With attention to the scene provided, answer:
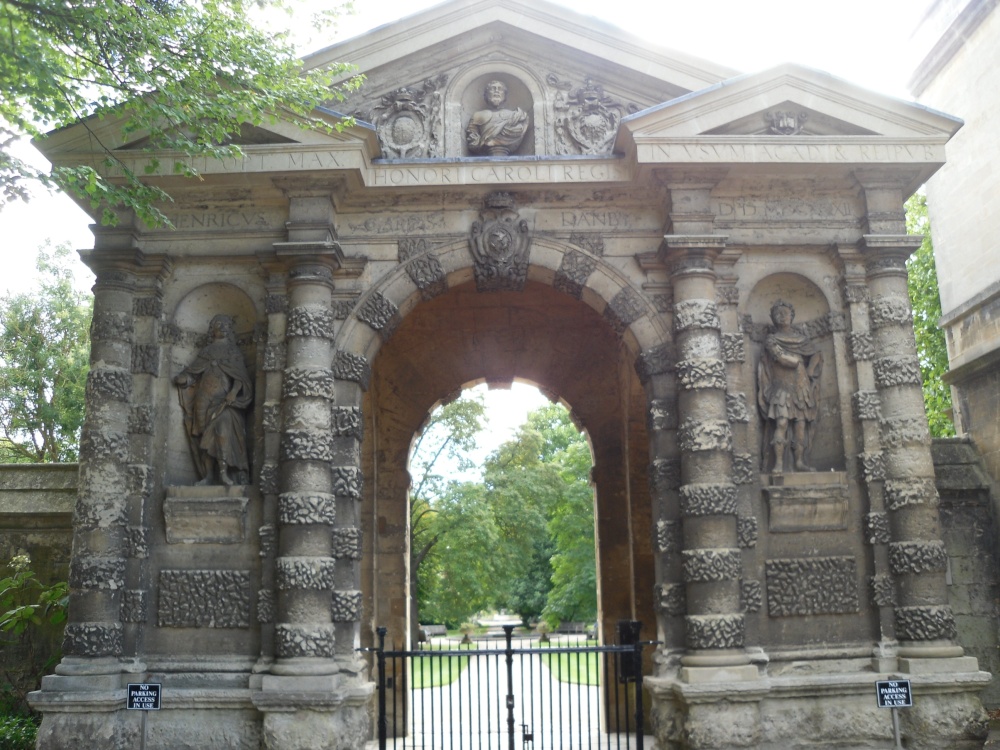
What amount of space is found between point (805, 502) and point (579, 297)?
3.74 metres

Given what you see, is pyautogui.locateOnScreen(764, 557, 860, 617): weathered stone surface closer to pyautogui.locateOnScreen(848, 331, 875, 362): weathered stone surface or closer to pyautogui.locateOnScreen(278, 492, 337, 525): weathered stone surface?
pyautogui.locateOnScreen(848, 331, 875, 362): weathered stone surface

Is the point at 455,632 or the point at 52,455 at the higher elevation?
the point at 52,455

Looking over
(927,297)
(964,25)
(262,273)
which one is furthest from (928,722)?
(927,297)

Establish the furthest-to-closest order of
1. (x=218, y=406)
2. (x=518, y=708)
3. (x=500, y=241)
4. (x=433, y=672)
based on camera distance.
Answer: (x=433, y=672)
(x=518, y=708)
(x=500, y=241)
(x=218, y=406)

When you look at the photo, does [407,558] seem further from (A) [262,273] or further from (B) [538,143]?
(B) [538,143]

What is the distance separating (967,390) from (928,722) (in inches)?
243

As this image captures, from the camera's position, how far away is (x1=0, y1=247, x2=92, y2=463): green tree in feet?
79.8

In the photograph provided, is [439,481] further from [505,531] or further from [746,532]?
[746,532]

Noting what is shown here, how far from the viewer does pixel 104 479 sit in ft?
34.3

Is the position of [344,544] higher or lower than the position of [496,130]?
lower

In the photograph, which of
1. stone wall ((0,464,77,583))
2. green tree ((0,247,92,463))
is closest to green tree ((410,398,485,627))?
green tree ((0,247,92,463))

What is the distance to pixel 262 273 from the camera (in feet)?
37.0

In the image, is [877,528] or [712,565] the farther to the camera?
[877,528]

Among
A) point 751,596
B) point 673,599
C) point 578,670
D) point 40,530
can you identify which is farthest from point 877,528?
point 40,530
